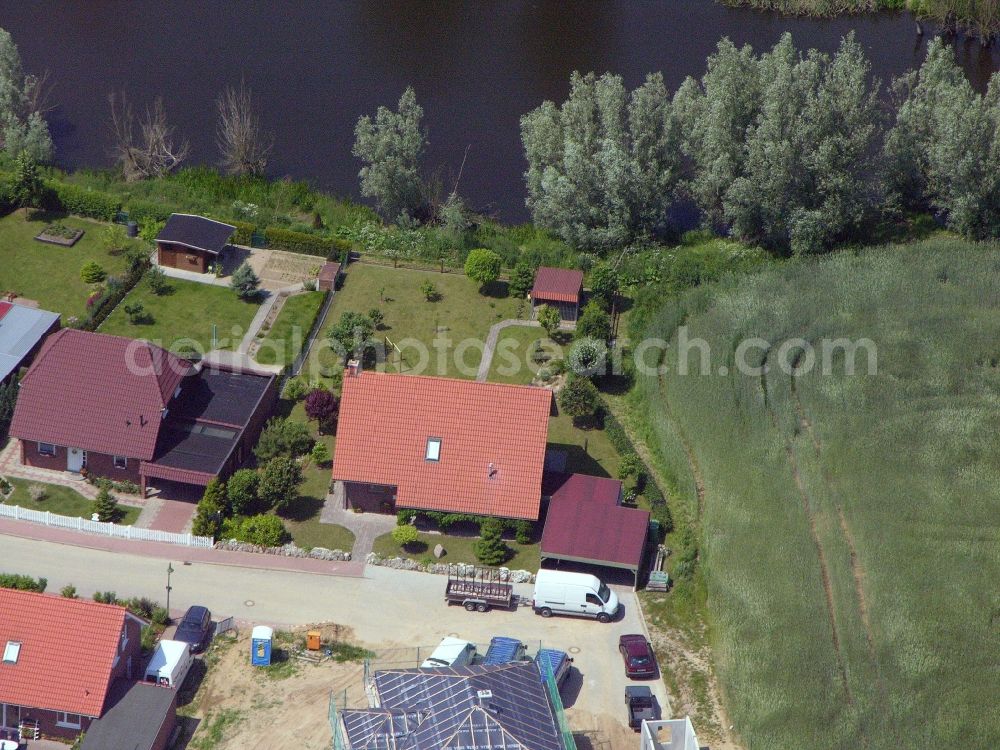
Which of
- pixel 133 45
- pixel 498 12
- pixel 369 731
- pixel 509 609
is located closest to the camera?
pixel 369 731

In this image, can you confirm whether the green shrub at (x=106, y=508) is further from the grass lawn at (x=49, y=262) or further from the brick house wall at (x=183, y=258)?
the brick house wall at (x=183, y=258)

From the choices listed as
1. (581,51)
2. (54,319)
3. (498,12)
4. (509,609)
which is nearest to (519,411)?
(509,609)

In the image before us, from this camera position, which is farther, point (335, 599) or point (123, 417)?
point (123, 417)

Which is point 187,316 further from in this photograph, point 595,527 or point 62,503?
point 595,527

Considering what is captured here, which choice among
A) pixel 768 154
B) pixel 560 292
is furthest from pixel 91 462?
pixel 768 154

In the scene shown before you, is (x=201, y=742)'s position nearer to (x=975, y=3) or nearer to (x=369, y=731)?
(x=369, y=731)

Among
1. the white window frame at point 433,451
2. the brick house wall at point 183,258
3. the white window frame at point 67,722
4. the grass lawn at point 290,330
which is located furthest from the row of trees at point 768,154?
the white window frame at point 67,722

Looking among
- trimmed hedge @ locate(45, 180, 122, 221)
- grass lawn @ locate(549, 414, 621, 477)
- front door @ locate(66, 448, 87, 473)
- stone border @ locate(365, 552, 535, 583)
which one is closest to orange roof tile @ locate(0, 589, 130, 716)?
stone border @ locate(365, 552, 535, 583)
